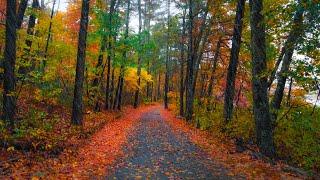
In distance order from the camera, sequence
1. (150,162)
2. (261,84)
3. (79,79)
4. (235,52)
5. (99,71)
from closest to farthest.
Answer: (150,162) < (261,84) < (235,52) < (79,79) < (99,71)

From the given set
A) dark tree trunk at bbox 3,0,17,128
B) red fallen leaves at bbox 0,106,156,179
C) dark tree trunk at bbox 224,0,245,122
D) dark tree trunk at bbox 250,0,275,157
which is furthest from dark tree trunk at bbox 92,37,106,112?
dark tree trunk at bbox 250,0,275,157

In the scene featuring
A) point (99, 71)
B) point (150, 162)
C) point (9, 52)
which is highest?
point (99, 71)

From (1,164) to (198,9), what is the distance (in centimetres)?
1997

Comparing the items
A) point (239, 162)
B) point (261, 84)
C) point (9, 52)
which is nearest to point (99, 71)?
point (9, 52)

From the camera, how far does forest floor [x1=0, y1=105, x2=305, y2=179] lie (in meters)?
9.22

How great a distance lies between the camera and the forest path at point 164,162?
9398 mm

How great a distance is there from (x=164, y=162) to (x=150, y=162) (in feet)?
1.42

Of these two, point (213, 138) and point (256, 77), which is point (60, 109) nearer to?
point (213, 138)

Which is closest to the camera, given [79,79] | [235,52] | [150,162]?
[150,162]

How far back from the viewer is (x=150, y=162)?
11000mm

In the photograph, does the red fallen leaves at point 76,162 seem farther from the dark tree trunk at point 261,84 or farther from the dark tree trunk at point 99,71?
the dark tree trunk at point 99,71

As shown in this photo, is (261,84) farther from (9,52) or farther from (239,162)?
(9,52)

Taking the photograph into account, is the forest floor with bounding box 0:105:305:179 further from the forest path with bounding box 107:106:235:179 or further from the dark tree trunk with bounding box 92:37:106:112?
the dark tree trunk with bounding box 92:37:106:112

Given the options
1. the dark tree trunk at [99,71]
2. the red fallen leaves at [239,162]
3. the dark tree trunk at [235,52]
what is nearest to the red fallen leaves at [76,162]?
the red fallen leaves at [239,162]
